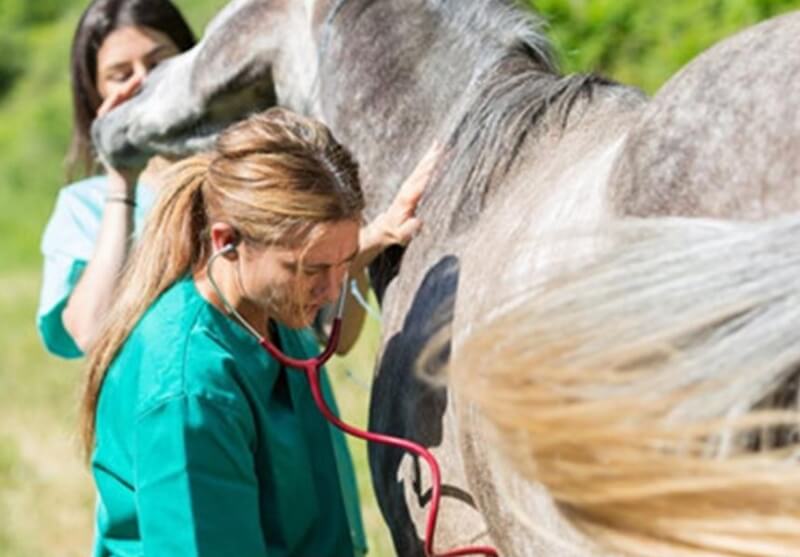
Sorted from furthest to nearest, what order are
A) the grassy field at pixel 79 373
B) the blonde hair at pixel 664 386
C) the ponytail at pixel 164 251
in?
1. the grassy field at pixel 79 373
2. the ponytail at pixel 164 251
3. the blonde hair at pixel 664 386

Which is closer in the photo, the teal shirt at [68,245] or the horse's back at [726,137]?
the horse's back at [726,137]

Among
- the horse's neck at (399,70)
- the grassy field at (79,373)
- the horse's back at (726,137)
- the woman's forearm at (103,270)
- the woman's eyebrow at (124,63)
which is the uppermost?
the horse's back at (726,137)

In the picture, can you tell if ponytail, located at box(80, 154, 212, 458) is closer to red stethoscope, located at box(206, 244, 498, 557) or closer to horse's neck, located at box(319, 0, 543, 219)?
red stethoscope, located at box(206, 244, 498, 557)

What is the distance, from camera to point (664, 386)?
80.2 inches

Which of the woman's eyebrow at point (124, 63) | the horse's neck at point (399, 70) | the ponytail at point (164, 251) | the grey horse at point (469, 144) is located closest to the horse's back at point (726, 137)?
the grey horse at point (469, 144)

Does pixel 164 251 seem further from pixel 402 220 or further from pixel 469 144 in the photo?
pixel 469 144

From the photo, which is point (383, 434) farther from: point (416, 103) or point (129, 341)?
point (416, 103)

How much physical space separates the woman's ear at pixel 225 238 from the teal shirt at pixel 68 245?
3.74 ft

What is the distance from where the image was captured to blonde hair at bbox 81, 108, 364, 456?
275 cm

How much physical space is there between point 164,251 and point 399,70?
840mm

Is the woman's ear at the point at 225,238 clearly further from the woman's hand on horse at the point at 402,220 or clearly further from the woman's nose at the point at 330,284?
the woman's hand on horse at the point at 402,220

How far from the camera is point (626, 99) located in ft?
9.87

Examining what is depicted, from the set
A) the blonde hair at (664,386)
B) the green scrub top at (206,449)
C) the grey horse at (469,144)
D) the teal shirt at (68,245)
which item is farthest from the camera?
the teal shirt at (68,245)

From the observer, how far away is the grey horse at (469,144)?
2.14 m
